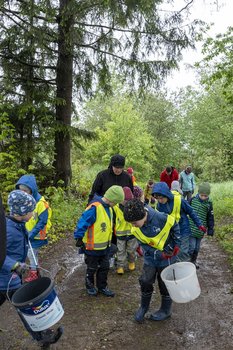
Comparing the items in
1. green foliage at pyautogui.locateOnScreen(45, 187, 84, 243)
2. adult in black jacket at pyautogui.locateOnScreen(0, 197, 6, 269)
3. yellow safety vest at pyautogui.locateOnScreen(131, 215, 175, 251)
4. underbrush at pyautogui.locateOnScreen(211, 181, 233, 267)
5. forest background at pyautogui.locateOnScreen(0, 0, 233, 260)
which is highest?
forest background at pyautogui.locateOnScreen(0, 0, 233, 260)

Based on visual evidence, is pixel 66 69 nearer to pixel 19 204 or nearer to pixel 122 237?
pixel 122 237

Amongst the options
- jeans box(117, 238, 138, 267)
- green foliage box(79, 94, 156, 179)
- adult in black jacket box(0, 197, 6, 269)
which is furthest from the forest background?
green foliage box(79, 94, 156, 179)

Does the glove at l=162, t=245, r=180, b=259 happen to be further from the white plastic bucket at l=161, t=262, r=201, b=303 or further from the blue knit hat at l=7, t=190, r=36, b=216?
the blue knit hat at l=7, t=190, r=36, b=216

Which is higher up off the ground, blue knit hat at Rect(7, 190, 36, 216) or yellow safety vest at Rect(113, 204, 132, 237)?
blue knit hat at Rect(7, 190, 36, 216)

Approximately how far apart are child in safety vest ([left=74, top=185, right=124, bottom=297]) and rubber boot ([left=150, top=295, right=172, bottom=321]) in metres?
0.90

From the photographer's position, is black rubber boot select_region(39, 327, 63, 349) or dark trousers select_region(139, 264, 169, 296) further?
dark trousers select_region(139, 264, 169, 296)

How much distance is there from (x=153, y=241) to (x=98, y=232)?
1069 millimetres

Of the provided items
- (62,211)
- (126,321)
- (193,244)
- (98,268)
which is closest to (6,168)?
(62,211)

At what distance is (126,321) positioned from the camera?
4.58 meters

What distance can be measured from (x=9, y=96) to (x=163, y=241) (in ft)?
29.2

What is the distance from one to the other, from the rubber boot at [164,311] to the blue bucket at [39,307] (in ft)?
4.97

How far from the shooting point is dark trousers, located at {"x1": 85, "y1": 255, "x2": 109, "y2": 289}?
5.21m

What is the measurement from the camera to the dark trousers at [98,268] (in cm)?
521

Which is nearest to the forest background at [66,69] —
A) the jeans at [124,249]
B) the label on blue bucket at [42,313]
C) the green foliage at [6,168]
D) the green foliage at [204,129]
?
the green foliage at [6,168]
